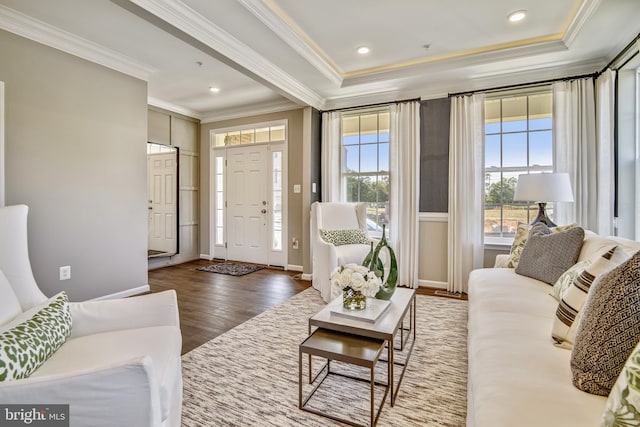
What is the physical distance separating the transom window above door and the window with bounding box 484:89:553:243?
2953 mm

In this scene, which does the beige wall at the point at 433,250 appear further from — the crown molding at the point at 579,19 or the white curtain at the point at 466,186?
the crown molding at the point at 579,19

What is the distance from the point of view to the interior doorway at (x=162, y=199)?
5.02m

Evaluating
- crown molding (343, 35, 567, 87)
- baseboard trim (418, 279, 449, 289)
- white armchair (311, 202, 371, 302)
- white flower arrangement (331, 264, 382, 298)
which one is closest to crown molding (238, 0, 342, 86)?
crown molding (343, 35, 567, 87)

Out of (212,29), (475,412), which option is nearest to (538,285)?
(475,412)

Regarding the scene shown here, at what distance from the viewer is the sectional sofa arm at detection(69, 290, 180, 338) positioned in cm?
151

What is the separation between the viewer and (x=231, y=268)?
5.04 metres

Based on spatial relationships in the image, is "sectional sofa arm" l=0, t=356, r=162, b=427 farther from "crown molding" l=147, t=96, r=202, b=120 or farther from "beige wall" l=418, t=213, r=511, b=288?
"crown molding" l=147, t=96, r=202, b=120

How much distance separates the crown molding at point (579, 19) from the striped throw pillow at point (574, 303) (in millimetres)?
2078

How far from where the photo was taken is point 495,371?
119cm

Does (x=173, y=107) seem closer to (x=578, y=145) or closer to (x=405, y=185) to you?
(x=405, y=185)

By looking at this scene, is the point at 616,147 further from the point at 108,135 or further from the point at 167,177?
the point at 167,177

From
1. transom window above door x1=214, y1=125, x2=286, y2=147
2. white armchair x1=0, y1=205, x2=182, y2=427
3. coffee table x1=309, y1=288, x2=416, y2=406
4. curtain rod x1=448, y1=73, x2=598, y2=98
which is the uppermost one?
curtain rod x1=448, y1=73, x2=598, y2=98

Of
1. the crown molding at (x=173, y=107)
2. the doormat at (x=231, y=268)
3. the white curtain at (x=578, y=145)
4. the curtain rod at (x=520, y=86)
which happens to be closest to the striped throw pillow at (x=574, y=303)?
the white curtain at (x=578, y=145)

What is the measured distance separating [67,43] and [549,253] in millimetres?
4532
